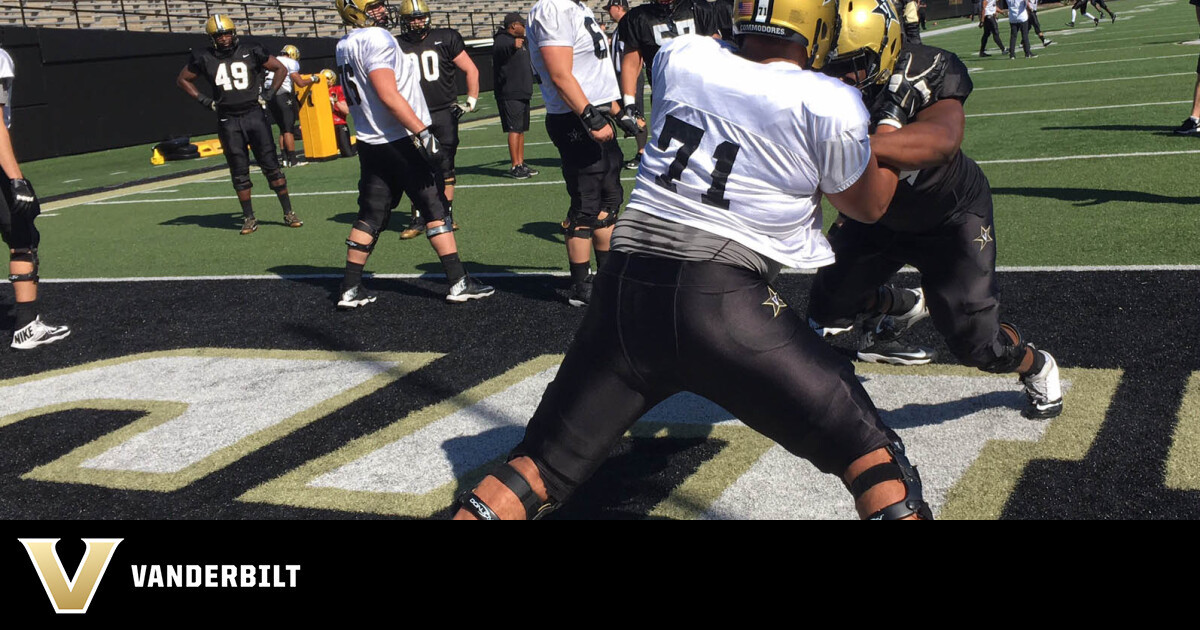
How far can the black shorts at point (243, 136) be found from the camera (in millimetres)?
10883

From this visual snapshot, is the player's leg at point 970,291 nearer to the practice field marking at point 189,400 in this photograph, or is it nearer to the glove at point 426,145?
the practice field marking at point 189,400

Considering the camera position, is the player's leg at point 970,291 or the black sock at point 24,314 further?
the black sock at point 24,314

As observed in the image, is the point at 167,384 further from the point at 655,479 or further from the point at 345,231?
the point at 345,231

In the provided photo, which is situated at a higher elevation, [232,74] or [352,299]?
[232,74]

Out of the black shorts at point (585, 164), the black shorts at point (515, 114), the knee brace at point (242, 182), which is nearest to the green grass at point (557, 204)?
the knee brace at point (242, 182)

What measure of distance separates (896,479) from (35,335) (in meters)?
6.21

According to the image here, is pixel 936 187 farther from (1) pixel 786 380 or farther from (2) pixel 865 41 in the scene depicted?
(1) pixel 786 380

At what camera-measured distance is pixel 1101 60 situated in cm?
2100

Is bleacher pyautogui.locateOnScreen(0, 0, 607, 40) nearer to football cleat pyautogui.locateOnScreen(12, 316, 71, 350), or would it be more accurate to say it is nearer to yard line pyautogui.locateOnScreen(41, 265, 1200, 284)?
yard line pyautogui.locateOnScreen(41, 265, 1200, 284)

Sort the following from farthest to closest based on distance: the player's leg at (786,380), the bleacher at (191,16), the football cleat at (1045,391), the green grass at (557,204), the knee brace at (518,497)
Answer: the bleacher at (191,16) < the green grass at (557,204) < the football cleat at (1045,391) < the knee brace at (518,497) < the player's leg at (786,380)

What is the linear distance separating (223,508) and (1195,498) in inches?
130

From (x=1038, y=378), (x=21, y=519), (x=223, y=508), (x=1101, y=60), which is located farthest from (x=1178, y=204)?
(x=1101, y=60)

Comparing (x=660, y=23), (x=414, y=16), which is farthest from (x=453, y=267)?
(x=414, y=16)

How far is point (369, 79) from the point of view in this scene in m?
6.88
